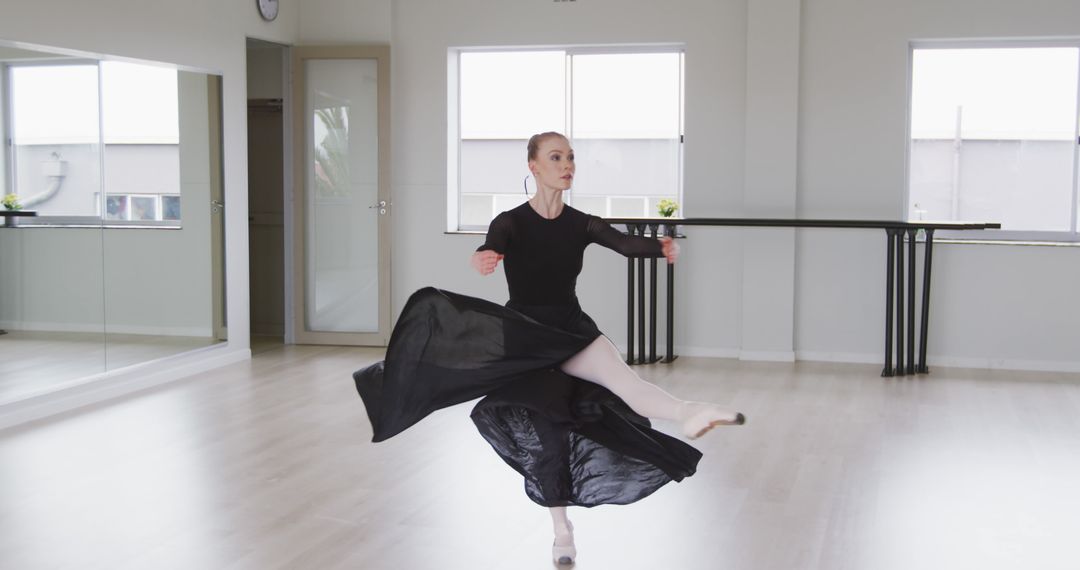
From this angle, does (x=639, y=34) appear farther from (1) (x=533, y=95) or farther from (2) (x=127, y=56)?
(2) (x=127, y=56)

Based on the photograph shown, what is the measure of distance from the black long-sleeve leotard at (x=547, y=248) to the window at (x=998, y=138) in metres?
4.60

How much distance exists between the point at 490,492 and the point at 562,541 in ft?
2.80

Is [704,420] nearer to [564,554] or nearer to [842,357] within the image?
[564,554]

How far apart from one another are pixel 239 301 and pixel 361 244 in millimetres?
1041

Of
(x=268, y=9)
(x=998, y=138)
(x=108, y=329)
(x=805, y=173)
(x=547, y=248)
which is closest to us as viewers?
(x=547, y=248)

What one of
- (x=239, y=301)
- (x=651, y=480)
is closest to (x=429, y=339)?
(x=651, y=480)

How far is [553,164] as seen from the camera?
328 centimetres

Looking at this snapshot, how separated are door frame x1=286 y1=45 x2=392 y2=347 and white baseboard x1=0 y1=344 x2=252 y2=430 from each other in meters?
0.72

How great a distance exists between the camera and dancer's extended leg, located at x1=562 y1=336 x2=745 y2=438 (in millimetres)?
2883

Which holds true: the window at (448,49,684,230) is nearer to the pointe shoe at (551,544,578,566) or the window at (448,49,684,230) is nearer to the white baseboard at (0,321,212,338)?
the white baseboard at (0,321,212,338)

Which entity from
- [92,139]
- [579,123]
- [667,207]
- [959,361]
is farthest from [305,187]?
[959,361]

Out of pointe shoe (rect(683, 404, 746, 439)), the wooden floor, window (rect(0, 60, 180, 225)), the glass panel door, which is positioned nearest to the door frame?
the glass panel door

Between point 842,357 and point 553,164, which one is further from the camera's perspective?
point 842,357

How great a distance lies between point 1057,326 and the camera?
6.96 m
